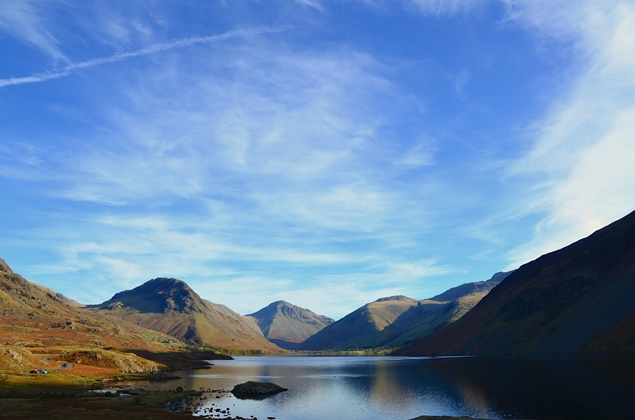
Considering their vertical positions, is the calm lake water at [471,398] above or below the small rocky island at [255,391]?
below

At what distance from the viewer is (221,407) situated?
81062 mm

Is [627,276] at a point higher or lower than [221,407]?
higher

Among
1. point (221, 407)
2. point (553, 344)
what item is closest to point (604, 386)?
point (221, 407)

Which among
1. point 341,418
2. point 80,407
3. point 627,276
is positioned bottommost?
point 341,418

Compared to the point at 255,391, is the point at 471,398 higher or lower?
lower

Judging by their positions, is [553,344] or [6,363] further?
[553,344]

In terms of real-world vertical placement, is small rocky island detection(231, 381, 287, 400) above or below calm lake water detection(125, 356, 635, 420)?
above

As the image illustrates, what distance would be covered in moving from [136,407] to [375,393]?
54402 millimetres

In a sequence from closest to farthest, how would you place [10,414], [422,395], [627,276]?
1. [10,414]
2. [422,395]
3. [627,276]

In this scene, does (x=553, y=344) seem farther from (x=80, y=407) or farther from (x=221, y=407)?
(x=80, y=407)

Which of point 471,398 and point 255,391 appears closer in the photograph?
point 471,398

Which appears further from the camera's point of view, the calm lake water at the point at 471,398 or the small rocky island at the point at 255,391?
the small rocky island at the point at 255,391

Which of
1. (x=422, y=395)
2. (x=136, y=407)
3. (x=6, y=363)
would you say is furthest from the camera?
(x=6, y=363)

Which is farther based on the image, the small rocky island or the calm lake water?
the small rocky island
